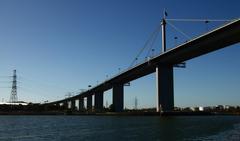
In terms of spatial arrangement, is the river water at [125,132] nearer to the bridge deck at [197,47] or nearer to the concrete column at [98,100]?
the bridge deck at [197,47]

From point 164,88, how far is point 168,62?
19.9 feet

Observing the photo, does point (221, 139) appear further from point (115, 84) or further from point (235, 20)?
point (115, 84)

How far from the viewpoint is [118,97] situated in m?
126

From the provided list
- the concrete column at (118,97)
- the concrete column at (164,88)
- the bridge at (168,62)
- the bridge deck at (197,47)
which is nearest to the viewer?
the bridge deck at (197,47)

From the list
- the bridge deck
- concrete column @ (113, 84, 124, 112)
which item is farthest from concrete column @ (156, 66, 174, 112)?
concrete column @ (113, 84, 124, 112)

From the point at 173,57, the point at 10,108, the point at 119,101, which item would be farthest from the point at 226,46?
the point at 10,108

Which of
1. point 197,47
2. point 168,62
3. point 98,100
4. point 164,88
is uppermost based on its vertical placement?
point 197,47

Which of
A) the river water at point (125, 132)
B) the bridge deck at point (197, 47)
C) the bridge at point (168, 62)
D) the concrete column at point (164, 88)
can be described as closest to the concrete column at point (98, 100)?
the bridge at point (168, 62)

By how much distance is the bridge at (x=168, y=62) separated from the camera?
64881mm

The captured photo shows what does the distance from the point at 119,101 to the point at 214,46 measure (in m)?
58.1

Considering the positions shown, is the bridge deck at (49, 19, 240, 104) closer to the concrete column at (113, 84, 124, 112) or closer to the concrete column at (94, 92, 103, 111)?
the concrete column at (113, 84, 124, 112)

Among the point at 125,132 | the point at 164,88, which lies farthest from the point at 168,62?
the point at 125,132

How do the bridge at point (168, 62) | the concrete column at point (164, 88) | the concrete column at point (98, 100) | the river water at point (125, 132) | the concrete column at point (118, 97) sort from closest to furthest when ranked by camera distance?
the river water at point (125, 132)
the bridge at point (168, 62)
the concrete column at point (164, 88)
the concrete column at point (118, 97)
the concrete column at point (98, 100)

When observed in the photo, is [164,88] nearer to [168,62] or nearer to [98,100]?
[168,62]
